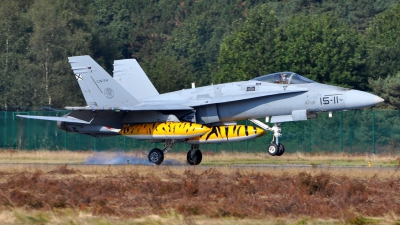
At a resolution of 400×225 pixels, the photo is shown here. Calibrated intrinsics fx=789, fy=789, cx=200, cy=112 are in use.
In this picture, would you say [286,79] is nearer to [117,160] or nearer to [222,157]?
[117,160]

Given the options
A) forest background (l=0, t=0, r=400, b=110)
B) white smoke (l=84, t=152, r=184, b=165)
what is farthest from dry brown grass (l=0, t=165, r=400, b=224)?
forest background (l=0, t=0, r=400, b=110)

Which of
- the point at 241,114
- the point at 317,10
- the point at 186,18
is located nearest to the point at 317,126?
the point at 241,114

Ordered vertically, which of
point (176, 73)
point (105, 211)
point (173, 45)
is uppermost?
point (173, 45)

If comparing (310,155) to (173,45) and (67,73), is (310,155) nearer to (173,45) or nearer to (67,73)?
(67,73)

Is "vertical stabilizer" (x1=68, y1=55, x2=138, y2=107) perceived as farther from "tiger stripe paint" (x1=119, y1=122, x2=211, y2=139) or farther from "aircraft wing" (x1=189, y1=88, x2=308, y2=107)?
"aircraft wing" (x1=189, y1=88, x2=308, y2=107)

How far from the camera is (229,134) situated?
2194 centimetres

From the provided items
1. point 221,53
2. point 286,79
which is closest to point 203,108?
point 286,79

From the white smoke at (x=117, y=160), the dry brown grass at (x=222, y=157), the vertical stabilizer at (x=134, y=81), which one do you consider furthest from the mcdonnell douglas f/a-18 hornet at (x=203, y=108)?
the dry brown grass at (x=222, y=157)

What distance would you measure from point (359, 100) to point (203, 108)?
14.8 ft

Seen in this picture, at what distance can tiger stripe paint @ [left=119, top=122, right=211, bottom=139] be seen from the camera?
21.6m

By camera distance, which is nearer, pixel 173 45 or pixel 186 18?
pixel 173 45

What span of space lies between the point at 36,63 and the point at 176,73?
1575cm

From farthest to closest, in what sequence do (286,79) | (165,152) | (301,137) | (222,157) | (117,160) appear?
1. (301,137)
2. (222,157)
3. (117,160)
4. (165,152)
5. (286,79)

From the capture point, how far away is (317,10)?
87.1 m
